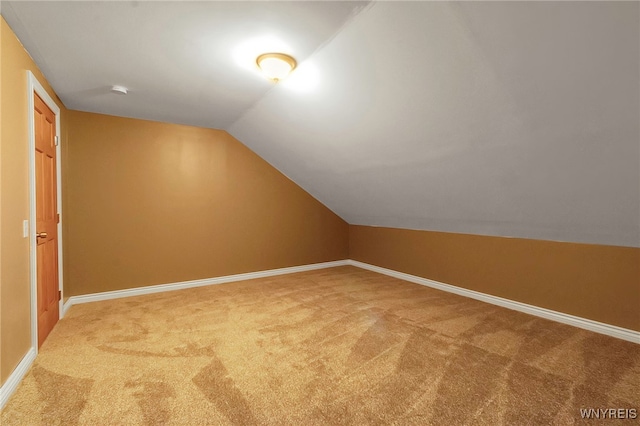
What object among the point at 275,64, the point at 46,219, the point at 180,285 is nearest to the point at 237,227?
the point at 180,285

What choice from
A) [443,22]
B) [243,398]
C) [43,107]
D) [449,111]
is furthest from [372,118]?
[43,107]

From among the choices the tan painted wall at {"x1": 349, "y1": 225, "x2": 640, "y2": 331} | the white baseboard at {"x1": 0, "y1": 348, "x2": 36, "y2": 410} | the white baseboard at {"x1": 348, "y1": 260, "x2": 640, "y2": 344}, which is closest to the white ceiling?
the tan painted wall at {"x1": 349, "y1": 225, "x2": 640, "y2": 331}

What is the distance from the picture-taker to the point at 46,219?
2.76 meters

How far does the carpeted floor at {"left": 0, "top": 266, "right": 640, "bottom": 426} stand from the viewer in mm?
1714

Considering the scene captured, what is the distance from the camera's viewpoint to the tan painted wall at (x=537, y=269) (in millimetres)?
2742

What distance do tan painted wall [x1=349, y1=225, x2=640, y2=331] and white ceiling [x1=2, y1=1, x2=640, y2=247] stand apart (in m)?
0.21

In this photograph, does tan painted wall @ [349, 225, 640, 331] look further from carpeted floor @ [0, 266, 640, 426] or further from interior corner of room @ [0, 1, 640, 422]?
carpeted floor @ [0, 266, 640, 426]

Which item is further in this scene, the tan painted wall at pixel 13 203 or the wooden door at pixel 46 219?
the wooden door at pixel 46 219

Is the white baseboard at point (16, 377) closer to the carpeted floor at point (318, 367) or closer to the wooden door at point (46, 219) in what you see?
the carpeted floor at point (318, 367)

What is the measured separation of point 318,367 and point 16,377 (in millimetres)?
1977

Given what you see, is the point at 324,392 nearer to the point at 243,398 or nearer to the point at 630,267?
the point at 243,398

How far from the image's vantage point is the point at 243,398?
1.83 m

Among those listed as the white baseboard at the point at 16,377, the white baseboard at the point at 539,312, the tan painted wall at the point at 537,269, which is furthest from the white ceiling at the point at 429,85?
the white baseboard at the point at 16,377

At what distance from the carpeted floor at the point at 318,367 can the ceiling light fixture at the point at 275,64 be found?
2.25 m
